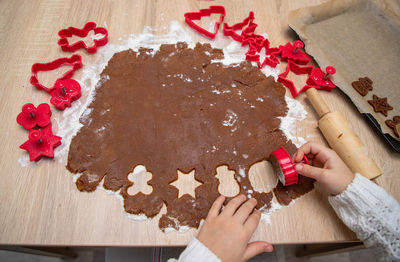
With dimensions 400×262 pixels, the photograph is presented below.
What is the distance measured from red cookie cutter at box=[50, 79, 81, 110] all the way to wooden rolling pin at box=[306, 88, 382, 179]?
860 millimetres

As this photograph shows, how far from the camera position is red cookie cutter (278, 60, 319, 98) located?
3.32ft

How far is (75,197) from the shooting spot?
0.82m

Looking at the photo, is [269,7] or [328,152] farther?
[269,7]

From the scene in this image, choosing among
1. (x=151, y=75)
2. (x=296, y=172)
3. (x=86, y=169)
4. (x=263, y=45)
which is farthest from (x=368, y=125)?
(x=86, y=169)

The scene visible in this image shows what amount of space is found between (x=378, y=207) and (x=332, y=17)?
894mm

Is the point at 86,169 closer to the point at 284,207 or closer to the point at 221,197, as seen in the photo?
the point at 221,197

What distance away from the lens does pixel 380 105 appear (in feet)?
3.23

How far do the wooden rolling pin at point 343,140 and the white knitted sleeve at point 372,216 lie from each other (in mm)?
73

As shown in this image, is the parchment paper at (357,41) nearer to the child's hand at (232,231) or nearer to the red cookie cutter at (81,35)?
the child's hand at (232,231)

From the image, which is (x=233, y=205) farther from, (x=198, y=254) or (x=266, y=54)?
(x=266, y=54)

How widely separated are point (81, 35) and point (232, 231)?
1002 mm

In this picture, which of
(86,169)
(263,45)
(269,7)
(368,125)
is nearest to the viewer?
(86,169)

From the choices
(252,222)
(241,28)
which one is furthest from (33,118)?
(241,28)

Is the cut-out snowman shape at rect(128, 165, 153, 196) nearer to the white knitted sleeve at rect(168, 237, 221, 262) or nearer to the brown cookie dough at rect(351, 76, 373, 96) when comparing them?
the white knitted sleeve at rect(168, 237, 221, 262)
